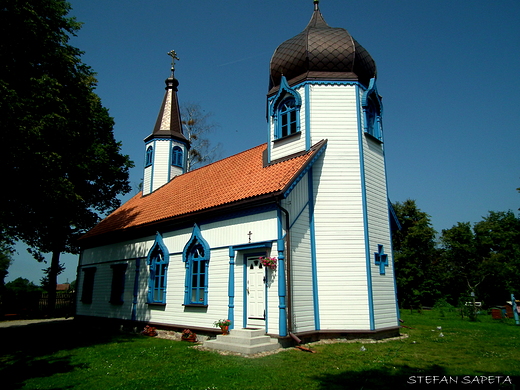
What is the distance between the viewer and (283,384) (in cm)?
652

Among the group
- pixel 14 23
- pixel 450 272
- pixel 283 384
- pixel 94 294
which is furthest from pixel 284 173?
pixel 450 272

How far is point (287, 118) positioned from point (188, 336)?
26.3ft

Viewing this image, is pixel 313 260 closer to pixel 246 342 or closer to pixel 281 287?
pixel 281 287

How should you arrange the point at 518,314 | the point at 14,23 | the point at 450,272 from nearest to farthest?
the point at 14,23 < the point at 518,314 < the point at 450,272

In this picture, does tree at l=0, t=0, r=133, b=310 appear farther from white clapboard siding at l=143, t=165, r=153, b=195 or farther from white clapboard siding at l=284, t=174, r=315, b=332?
white clapboard siding at l=284, t=174, r=315, b=332

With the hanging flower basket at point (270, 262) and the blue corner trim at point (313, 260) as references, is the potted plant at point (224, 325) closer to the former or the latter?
the hanging flower basket at point (270, 262)

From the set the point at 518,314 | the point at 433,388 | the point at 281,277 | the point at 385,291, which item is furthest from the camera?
the point at 518,314

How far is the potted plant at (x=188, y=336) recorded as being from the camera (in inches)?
476

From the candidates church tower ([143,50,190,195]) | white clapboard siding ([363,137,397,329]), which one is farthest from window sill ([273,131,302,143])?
church tower ([143,50,190,195])

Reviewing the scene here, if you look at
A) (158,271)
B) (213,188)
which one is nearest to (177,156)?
(213,188)

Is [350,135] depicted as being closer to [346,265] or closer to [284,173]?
[284,173]

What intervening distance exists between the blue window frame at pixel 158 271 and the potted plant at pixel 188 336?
2.15 metres

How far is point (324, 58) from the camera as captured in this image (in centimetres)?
1316

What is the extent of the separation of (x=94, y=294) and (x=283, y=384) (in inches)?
583
